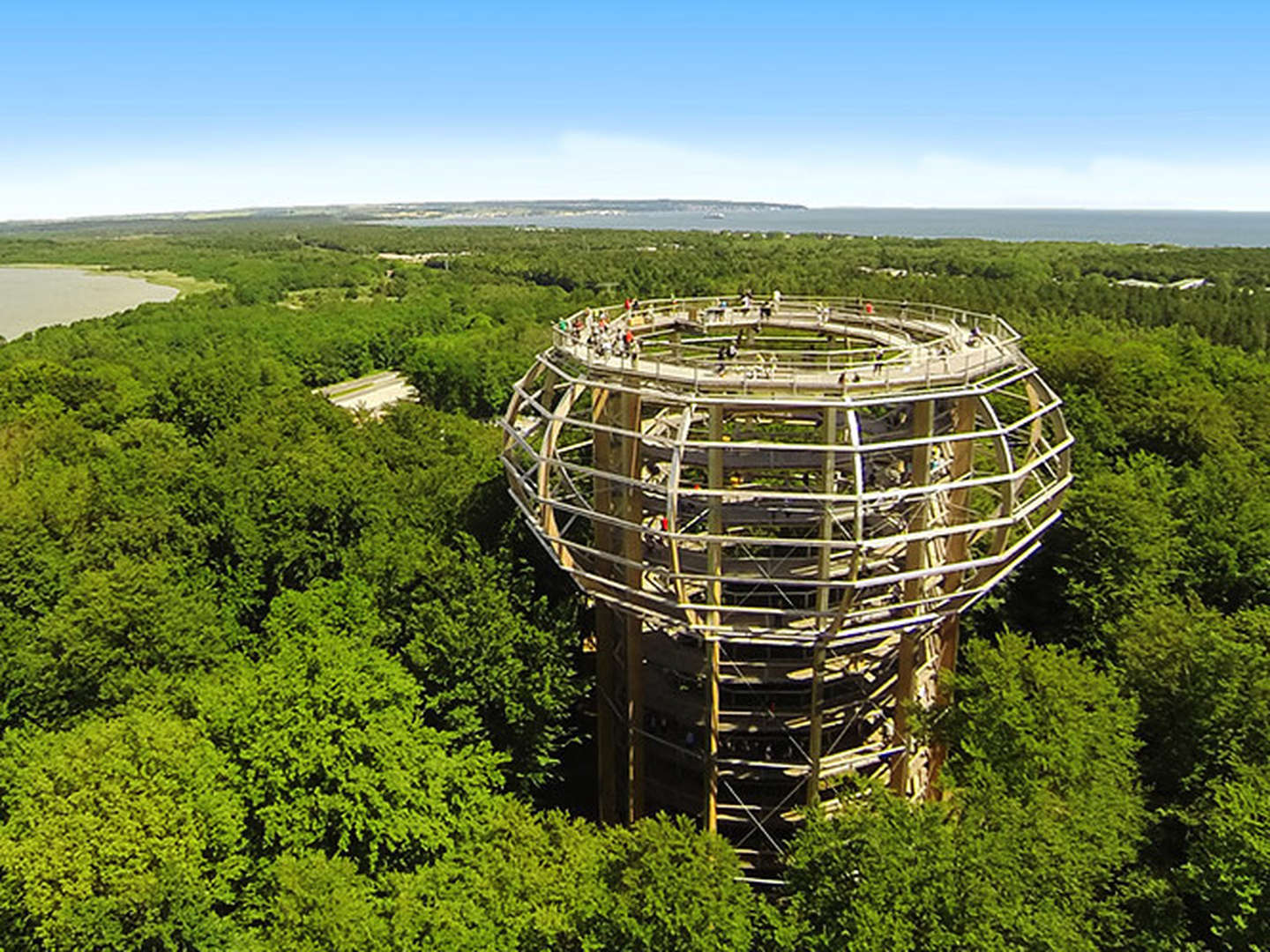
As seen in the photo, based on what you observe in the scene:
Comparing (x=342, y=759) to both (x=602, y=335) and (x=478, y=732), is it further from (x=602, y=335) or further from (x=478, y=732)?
(x=602, y=335)

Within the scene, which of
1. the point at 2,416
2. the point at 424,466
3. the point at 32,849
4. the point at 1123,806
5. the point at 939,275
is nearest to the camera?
the point at 32,849

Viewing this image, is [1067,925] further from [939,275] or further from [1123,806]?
[939,275]

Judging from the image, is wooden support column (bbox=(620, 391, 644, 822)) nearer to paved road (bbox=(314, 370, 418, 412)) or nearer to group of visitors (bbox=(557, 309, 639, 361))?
group of visitors (bbox=(557, 309, 639, 361))

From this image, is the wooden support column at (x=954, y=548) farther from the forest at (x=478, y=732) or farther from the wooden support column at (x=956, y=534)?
the forest at (x=478, y=732)

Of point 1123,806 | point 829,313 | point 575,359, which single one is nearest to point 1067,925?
point 1123,806

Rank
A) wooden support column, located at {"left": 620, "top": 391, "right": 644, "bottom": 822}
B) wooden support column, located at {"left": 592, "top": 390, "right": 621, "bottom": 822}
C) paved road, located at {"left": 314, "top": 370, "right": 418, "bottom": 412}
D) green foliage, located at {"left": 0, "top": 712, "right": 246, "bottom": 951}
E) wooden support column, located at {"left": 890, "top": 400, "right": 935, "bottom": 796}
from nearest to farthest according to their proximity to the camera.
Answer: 1. green foliage, located at {"left": 0, "top": 712, "right": 246, "bottom": 951}
2. wooden support column, located at {"left": 890, "top": 400, "right": 935, "bottom": 796}
3. wooden support column, located at {"left": 620, "top": 391, "right": 644, "bottom": 822}
4. wooden support column, located at {"left": 592, "top": 390, "right": 621, "bottom": 822}
5. paved road, located at {"left": 314, "top": 370, "right": 418, "bottom": 412}

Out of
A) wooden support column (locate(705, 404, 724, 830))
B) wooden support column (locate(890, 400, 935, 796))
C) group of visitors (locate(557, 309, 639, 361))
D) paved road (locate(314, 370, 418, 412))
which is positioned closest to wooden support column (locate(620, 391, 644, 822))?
group of visitors (locate(557, 309, 639, 361))
